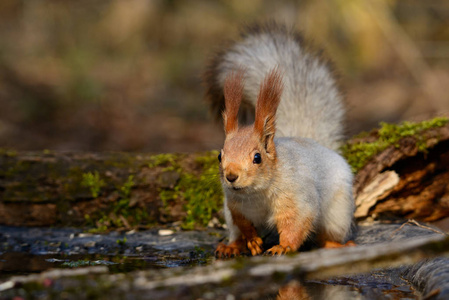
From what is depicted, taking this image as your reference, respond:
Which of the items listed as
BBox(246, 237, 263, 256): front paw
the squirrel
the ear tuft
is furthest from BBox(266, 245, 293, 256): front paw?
the ear tuft

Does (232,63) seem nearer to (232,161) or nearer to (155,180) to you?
(155,180)

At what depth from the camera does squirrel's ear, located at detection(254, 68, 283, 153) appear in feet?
9.25

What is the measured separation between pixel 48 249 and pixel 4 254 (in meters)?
0.29

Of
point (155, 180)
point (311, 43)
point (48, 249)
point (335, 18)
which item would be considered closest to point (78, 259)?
point (48, 249)

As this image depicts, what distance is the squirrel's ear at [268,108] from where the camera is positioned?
282 centimetres

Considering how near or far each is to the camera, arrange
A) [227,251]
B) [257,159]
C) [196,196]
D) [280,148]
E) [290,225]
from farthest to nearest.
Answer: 1. [196,196]
2. [227,251]
3. [280,148]
4. [290,225]
5. [257,159]

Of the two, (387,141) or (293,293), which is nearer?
(293,293)

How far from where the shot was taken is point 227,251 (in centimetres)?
317

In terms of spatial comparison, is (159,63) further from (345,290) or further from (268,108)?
(345,290)

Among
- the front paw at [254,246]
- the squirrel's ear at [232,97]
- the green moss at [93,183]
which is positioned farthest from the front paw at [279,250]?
the green moss at [93,183]

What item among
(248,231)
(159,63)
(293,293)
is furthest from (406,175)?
(159,63)

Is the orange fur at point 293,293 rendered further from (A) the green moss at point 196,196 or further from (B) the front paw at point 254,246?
(A) the green moss at point 196,196

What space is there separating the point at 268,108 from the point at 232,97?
0.22 metres

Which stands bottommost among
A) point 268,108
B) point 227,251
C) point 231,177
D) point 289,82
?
point 227,251
